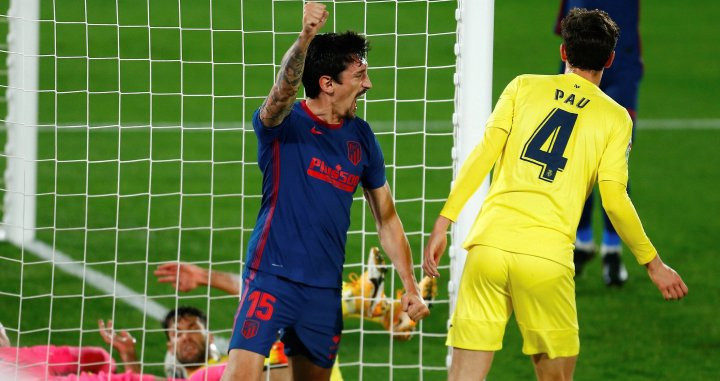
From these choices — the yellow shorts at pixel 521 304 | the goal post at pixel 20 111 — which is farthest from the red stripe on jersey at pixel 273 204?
the goal post at pixel 20 111

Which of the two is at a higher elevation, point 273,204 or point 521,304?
point 273,204

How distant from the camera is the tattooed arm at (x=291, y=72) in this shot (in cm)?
417

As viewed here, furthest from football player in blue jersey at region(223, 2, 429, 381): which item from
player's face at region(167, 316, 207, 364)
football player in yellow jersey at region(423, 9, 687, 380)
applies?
player's face at region(167, 316, 207, 364)

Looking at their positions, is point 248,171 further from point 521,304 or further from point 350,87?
point 521,304

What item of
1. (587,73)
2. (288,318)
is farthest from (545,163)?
(288,318)

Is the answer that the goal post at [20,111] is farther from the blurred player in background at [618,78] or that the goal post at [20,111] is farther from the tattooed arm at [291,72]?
the tattooed arm at [291,72]

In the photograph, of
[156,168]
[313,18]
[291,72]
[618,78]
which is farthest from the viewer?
[156,168]

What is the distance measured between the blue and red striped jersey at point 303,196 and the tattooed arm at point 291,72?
11 cm

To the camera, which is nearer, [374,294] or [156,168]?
[374,294]

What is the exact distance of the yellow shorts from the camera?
4.51 meters

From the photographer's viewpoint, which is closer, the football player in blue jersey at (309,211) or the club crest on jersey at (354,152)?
the football player in blue jersey at (309,211)

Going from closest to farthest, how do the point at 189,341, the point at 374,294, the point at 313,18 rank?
the point at 313,18, the point at 189,341, the point at 374,294

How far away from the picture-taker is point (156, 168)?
449 inches

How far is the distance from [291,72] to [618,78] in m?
4.51
